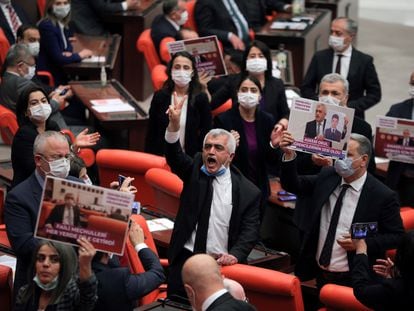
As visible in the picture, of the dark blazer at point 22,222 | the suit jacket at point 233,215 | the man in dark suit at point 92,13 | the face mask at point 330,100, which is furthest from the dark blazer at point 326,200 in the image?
the man in dark suit at point 92,13

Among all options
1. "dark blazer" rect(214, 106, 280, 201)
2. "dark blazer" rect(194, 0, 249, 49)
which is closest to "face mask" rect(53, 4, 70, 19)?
"dark blazer" rect(194, 0, 249, 49)

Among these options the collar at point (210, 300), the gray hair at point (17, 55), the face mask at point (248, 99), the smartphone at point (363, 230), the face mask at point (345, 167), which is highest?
the collar at point (210, 300)

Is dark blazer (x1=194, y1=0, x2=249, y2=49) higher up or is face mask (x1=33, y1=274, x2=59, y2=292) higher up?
face mask (x1=33, y1=274, x2=59, y2=292)

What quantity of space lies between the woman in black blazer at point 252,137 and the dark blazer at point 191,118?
560mm

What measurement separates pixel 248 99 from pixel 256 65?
3.84ft

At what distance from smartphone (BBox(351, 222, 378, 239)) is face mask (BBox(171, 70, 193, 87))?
9.05ft

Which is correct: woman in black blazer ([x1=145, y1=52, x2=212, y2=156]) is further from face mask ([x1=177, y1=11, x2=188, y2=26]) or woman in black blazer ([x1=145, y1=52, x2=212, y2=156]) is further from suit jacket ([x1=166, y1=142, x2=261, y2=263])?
face mask ([x1=177, y1=11, x2=188, y2=26])

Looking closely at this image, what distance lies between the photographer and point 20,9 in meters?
12.2

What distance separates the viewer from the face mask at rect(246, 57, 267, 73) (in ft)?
33.7

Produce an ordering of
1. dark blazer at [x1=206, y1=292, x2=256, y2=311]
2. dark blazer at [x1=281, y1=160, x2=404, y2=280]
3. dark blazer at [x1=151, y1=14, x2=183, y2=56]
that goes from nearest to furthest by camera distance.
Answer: dark blazer at [x1=206, y1=292, x2=256, y2=311], dark blazer at [x1=281, y1=160, x2=404, y2=280], dark blazer at [x1=151, y1=14, x2=183, y2=56]

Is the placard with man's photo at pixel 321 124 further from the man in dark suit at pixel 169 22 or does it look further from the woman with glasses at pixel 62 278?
the man in dark suit at pixel 169 22

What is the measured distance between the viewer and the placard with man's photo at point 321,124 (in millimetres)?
7746

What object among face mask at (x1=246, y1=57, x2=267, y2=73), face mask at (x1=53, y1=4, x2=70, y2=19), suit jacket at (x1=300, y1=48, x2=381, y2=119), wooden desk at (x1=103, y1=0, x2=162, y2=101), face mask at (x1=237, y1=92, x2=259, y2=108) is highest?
face mask at (x1=237, y1=92, x2=259, y2=108)

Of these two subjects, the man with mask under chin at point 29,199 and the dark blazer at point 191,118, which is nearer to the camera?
the man with mask under chin at point 29,199
